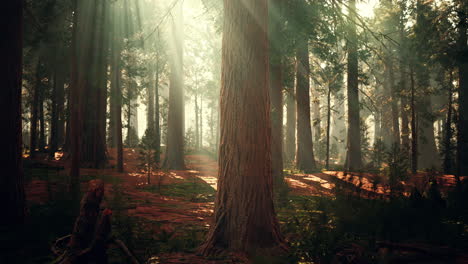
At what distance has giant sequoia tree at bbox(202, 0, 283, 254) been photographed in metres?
4.71

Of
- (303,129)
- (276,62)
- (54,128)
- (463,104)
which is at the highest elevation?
(276,62)

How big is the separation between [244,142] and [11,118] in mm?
3646

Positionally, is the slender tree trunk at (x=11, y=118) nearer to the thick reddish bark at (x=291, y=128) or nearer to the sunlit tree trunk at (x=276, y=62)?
the sunlit tree trunk at (x=276, y=62)

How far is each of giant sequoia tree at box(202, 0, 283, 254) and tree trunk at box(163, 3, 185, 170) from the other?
Answer: 41.5 ft

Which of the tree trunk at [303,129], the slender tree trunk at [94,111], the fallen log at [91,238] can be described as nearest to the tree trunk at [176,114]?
the slender tree trunk at [94,111]

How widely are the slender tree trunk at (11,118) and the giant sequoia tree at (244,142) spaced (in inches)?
118

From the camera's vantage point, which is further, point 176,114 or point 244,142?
point 176,114

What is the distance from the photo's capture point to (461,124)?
16203mm

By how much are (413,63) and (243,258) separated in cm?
1743

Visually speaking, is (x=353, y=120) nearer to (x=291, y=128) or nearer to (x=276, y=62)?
(x=291, y=128)

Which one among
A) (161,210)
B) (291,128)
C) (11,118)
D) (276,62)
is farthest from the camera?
(291,128)

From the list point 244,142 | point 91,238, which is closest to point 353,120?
point 244,142

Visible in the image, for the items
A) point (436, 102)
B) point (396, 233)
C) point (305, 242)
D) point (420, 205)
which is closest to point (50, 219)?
point (305, 242)

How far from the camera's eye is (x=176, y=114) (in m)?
17.7
